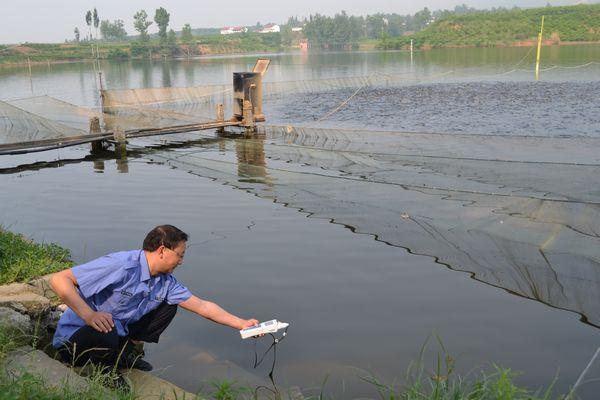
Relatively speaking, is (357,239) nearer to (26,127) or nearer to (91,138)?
(91,138)

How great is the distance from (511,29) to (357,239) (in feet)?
263

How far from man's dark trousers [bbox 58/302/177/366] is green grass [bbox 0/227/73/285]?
4.92 feet

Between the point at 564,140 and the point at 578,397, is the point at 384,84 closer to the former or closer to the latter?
the point at 564,140

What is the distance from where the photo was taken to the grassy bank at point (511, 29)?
70312mm

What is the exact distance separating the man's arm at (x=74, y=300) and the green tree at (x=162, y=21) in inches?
3865

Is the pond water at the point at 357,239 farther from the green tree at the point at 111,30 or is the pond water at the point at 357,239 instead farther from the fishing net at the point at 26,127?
the green tree at the point at 111,30

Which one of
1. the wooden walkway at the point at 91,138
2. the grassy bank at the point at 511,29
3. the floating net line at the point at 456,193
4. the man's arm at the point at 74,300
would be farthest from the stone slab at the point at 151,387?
the grassy bank at the point at 511,29

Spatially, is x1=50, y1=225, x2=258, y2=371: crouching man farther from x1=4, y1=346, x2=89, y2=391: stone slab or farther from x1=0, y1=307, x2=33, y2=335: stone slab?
x1=0, y1=307, x2=33, y2=335: stone slab

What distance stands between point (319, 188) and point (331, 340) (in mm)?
3722

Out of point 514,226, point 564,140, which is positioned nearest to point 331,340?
point 514,226

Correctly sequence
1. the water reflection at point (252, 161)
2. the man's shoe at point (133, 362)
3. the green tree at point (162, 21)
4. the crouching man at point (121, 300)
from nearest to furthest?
the crouching man at point (121, 300), the man's shoe at point (133, 362), the water reflection at point (252, 161), the green tree at point (162, 21)

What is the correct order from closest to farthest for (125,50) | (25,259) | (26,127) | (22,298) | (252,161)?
(22,298)
(25,259)
(252,161)
(26,127)
(125,50)

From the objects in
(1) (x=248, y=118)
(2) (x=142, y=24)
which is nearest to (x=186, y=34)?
(2) (x=142, y=24)

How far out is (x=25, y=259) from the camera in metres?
5.15
